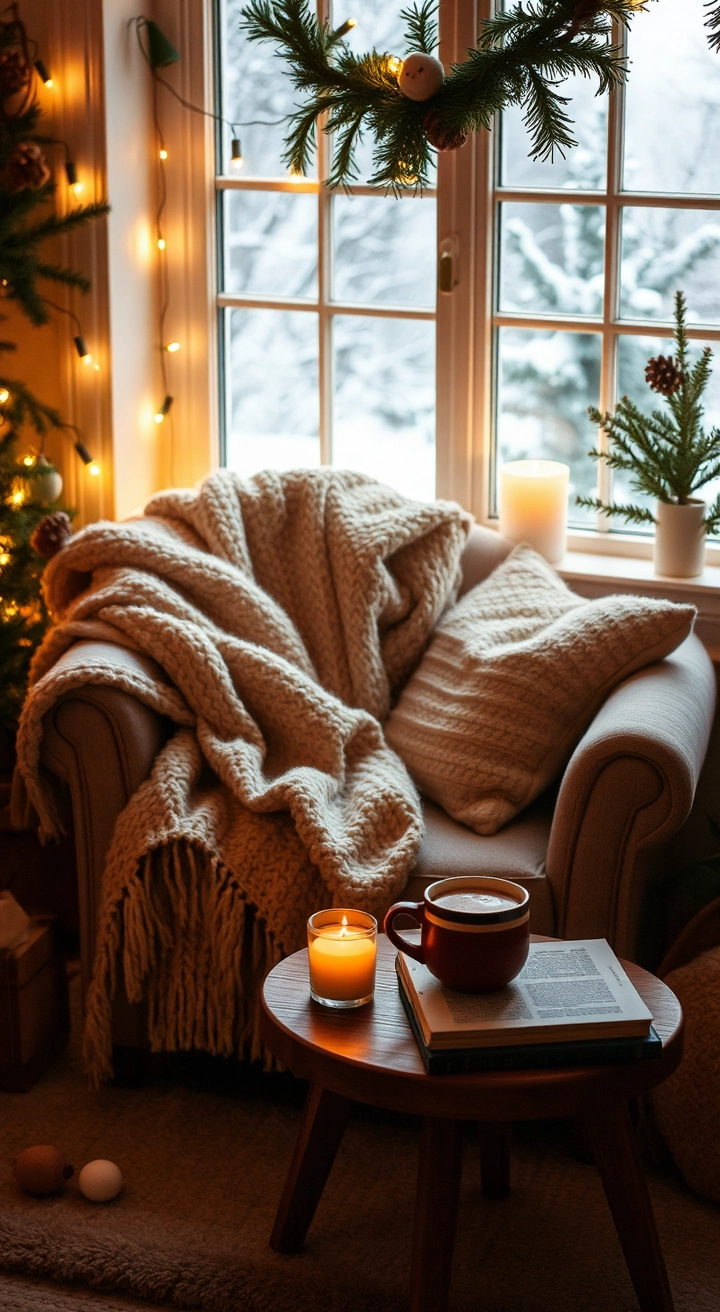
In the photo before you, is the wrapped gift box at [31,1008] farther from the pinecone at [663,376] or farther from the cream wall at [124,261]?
the pinecone at [663,376]

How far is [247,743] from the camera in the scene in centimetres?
219

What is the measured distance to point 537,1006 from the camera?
142 cm

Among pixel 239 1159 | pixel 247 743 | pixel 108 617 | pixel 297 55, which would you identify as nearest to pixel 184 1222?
pixel 239 1159

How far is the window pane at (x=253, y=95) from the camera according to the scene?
2.82 meters

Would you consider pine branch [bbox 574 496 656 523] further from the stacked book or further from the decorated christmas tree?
the stacked book

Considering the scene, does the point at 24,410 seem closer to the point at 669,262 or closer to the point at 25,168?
the point at 25,168

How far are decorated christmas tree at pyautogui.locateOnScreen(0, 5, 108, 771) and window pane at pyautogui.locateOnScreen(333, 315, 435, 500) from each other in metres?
0.60

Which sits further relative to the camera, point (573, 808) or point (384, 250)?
point (384, 250)

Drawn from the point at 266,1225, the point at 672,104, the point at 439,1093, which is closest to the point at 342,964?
the point at 439,1093

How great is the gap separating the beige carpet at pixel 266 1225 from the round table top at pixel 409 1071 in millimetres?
431

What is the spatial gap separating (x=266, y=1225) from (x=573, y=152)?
2.05 meters

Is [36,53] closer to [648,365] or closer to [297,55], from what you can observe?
[648,365]

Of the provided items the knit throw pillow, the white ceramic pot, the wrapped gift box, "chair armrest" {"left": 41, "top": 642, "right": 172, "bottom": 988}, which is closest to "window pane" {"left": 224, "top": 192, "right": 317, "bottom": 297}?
the white ceramic pot

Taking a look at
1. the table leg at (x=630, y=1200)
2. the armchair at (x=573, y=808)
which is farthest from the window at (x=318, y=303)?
the table leg at (x=630, y=1200)
